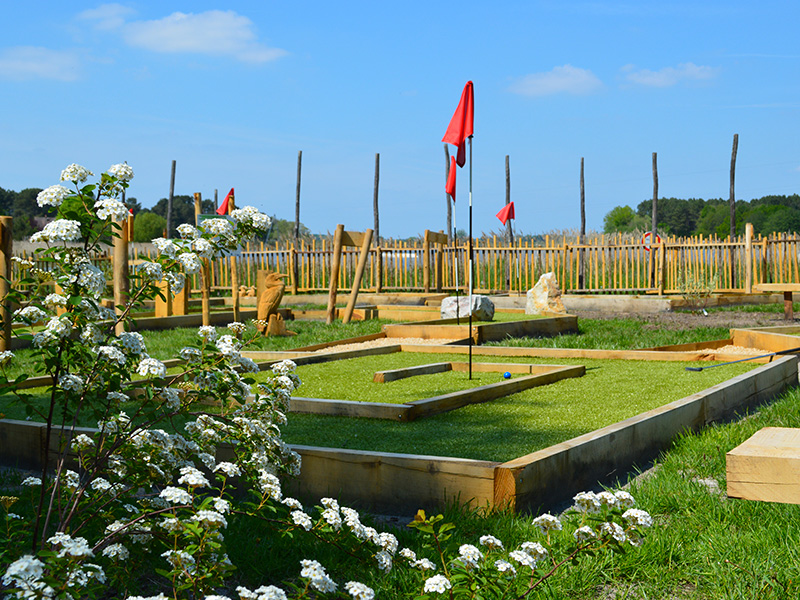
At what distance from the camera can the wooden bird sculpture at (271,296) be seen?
37.0 feet

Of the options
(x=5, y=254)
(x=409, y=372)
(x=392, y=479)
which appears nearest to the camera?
(x=392, y=479)

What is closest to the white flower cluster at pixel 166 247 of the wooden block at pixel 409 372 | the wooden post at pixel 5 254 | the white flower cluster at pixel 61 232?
the white flower cluster at pixel 61 232

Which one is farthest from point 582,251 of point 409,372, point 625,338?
point 409,372

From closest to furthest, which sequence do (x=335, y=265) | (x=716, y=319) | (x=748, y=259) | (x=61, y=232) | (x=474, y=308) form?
(x=61, y=232)
(x=474, y=308)
(x=335, y=265)
(x=716, y=319)
(x=748, y=259)

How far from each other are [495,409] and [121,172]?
12.0ft

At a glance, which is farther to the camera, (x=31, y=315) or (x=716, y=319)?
(x=716, y=319)

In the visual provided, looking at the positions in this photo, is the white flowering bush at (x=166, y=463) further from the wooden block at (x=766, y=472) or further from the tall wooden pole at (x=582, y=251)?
the tall wooden pole at (x=582, y=251)

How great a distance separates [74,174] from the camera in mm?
2574

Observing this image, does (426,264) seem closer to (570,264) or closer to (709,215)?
(570,264)

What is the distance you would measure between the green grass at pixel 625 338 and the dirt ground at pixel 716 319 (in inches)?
28.3

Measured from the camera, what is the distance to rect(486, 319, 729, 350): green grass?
999 cm

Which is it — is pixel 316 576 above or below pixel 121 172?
below

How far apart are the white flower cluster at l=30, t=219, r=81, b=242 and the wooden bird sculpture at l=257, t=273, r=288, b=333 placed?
8877 mm

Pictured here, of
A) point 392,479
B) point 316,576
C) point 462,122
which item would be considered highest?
point 462,122
